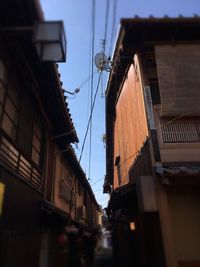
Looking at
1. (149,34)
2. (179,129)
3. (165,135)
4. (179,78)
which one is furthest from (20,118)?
(149,34)

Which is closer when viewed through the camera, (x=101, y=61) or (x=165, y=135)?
(x=165, y=135)

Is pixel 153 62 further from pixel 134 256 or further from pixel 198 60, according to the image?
pixel 134 256

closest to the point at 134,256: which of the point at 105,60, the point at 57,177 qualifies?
the point at 57,177

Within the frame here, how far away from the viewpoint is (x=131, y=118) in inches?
510

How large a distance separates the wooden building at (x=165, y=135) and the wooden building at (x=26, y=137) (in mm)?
3228

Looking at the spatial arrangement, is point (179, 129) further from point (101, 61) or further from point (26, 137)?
point (101, 61)

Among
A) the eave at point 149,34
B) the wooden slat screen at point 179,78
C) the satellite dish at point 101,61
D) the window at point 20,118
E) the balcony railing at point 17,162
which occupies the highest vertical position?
the satellite dish at point 101,61

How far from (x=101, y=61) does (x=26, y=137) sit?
767 centimetres

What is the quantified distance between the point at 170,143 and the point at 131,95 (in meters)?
3.93

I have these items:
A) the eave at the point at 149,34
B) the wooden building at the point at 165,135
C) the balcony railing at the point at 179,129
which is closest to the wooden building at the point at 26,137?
the wooden building at the point at 165,135

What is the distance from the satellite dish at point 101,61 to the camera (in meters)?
14.0

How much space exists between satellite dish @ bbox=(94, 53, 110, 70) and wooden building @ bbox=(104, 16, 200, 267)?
198cm

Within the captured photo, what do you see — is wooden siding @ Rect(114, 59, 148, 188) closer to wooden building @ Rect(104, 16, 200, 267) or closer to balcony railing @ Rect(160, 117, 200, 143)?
wooden building @ Rect(104, 16, 200, 267)

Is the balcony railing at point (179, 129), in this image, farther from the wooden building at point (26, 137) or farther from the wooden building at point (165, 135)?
the wooden building at point (26, 137)
